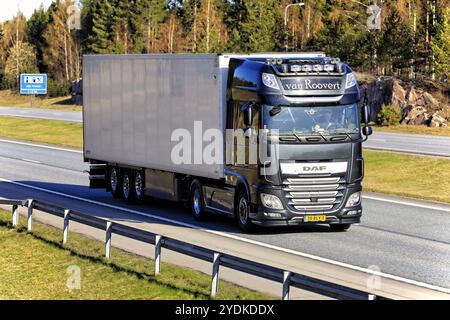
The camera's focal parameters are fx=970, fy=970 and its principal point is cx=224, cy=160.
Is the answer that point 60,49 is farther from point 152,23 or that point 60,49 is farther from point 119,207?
point 119,207

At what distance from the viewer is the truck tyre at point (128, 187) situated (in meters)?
26.4

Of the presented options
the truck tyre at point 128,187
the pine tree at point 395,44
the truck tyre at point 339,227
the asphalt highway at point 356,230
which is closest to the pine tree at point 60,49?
the pine tree at point 395,44

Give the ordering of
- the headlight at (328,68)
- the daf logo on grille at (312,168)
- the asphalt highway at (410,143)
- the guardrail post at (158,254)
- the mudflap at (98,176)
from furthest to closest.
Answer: the asphalt highway at (410,143) → the mudflap at (98,176) → the headlight at (328,68) → the daf logo on grille at (312,168) → the guardrail post at (158,254)

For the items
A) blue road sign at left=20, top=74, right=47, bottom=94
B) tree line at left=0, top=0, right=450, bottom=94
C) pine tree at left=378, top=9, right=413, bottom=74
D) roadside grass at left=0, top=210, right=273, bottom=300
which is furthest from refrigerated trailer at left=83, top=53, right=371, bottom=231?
blue road sign at left=20, top=74, right=47, bottom=94

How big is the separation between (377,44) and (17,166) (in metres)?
33.6

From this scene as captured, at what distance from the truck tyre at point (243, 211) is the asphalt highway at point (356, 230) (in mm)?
276

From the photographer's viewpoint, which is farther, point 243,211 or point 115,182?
point 115,182

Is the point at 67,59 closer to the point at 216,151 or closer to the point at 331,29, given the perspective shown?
the point at 331,29

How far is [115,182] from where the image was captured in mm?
27641

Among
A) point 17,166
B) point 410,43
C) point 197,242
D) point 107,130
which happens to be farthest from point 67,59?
point 197,242

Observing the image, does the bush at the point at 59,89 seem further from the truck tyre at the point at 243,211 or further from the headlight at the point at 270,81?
the headlight at the point at 270,81

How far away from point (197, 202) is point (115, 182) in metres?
5.27

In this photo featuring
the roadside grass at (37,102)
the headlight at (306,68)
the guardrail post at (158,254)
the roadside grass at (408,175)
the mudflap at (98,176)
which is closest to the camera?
the guardrail post at (158,254)

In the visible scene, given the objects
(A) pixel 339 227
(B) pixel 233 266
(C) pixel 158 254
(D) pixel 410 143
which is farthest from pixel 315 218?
(D) pixel 410 143
